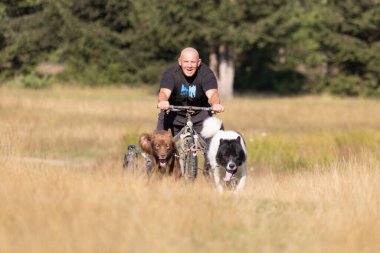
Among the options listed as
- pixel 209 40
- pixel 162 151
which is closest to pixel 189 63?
pixel 162 151

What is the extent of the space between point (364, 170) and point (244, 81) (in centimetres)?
4100

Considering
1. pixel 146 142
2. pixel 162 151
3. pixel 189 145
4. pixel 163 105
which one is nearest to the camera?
pixel 162 151

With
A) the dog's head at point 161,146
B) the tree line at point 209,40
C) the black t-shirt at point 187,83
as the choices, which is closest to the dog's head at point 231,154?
the dog's head at point 161,146

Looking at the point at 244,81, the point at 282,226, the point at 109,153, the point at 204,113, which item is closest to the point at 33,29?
the point at 244,81

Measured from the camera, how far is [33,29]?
50.9m

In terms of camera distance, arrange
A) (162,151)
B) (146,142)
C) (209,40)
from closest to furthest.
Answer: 1. (162,151)
2. (146,142)
3. (209,40)

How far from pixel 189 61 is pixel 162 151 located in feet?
4.50

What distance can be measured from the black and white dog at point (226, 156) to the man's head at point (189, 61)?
0.69 metres

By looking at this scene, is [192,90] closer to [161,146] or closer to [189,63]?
[189,63]

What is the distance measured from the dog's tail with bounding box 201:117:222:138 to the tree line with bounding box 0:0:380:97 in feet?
99.6

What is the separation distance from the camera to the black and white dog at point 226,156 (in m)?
9.41

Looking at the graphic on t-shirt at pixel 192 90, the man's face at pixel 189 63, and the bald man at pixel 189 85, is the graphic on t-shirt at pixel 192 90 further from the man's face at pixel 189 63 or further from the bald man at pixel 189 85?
the man's face at pixel 189 63

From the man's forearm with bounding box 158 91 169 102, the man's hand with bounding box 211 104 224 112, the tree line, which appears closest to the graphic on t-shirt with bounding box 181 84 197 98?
the man's forearm with bounding box 158 91 169 102

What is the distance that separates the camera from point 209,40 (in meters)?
41.5
